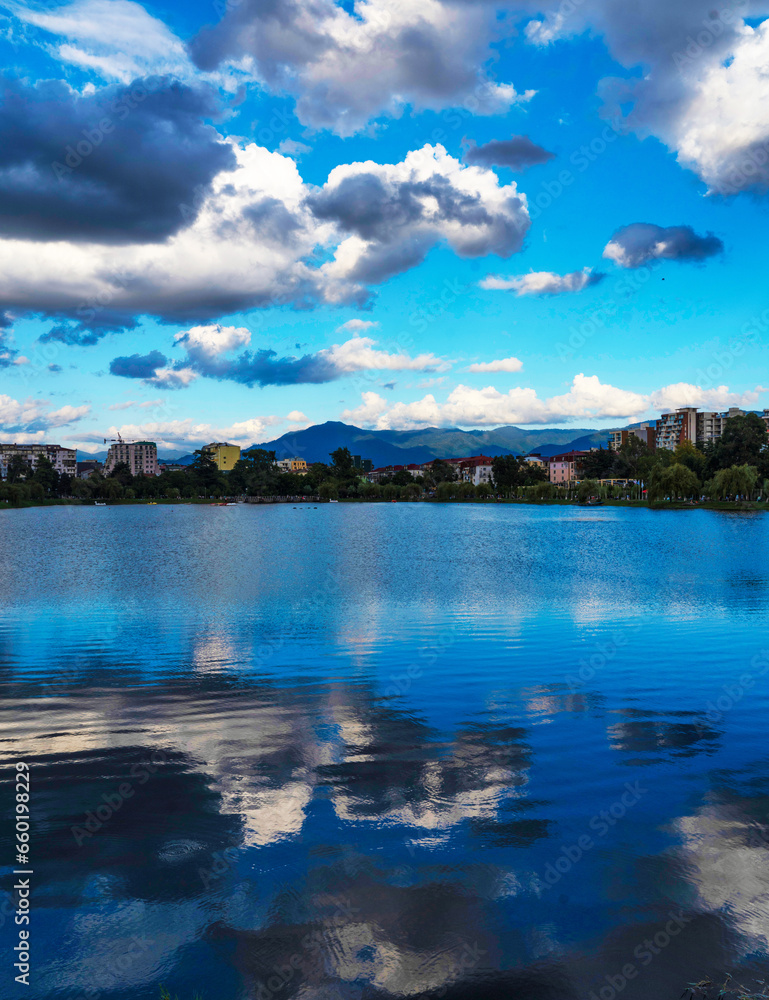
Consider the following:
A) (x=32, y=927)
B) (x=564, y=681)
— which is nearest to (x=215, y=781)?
(x=32, y=927)

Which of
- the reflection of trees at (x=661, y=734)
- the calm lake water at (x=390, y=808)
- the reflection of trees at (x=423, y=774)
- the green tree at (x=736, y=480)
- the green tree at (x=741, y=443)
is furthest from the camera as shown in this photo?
the green tree at (x=741, y=443)

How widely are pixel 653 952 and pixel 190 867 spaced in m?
5.04

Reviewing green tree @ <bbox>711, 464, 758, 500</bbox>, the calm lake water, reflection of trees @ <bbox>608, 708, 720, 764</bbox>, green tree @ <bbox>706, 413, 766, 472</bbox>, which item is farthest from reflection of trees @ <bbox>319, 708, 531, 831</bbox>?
green tree @ <bbox>706, 413, 766, 472</bbox>

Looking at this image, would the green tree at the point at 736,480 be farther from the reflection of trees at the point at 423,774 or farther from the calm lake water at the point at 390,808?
the reflection of trees at the point at 423,774

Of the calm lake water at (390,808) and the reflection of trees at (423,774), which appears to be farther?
the reflection of trees at (423,774)

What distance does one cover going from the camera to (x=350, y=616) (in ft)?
82.3

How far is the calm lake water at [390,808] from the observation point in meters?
6.10

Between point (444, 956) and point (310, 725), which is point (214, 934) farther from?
point (310, 725)

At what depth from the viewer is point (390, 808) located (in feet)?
29.2

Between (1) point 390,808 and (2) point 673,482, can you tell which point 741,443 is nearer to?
(2) point 673,482

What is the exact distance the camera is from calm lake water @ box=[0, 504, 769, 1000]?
6.10 m

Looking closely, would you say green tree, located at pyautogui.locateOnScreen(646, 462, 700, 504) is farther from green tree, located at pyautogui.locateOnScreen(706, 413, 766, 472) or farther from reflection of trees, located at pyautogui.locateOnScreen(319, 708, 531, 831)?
reflection of trees, located at pyautogui.locateOnScreen(319, 708, 531, 831)

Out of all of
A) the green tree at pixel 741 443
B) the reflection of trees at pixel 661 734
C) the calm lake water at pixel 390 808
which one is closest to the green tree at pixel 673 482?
the green tree at pixel 741 443

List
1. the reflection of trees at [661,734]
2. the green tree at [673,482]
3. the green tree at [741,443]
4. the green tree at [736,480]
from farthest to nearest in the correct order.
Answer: the green tree at [741,443], the green tree at [673,482], the green tree at [736,480], the reflection of trees at [661,734]
